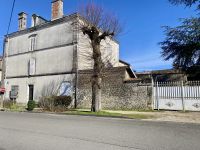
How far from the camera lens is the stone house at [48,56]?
73.9ft

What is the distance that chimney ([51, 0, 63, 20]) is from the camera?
25.2 meters

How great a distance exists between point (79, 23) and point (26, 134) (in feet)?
42.3

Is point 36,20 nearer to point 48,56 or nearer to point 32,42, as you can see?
point 32,42

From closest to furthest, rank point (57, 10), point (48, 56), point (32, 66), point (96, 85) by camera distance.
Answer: point (96, 85) < point (48, 56) < point (57, 10) < point (32, 66)

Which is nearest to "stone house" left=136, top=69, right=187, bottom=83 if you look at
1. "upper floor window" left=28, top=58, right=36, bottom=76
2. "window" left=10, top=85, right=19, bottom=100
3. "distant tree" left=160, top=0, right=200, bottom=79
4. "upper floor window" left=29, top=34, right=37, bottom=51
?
"distant tree" left=160, top=0, right=200, bottom=79

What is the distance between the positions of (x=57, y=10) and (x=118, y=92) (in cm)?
1230

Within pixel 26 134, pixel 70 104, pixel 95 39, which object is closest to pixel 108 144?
pixel 26 134

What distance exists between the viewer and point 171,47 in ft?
74.4

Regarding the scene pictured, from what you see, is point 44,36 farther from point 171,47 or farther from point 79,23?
point 171,47

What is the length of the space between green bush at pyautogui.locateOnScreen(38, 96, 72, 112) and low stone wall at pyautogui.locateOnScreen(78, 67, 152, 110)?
1.34 m

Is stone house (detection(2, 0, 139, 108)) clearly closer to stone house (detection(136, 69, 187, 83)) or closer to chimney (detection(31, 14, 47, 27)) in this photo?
chimney (detection(31, 14, 47, 27))

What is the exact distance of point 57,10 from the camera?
25.4 metres

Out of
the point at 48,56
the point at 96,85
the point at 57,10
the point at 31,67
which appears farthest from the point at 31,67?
the point at 96,85

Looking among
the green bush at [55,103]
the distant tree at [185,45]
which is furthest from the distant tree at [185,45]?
the green bush at [55,103]
